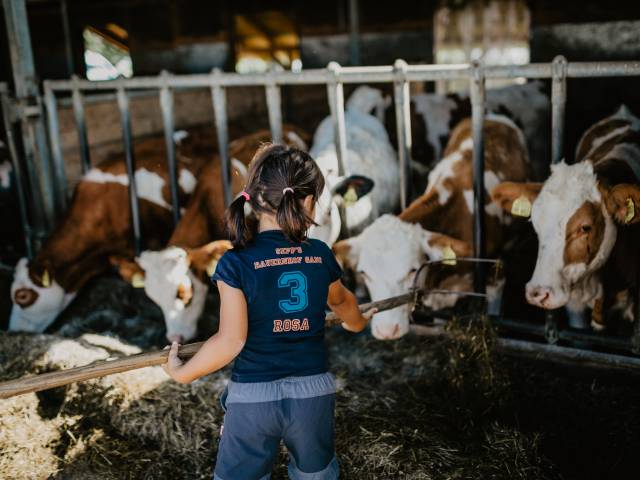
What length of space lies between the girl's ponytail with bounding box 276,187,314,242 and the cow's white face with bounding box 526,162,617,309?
2001 millimetres

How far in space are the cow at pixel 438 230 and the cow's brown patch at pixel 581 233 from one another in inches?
22.6

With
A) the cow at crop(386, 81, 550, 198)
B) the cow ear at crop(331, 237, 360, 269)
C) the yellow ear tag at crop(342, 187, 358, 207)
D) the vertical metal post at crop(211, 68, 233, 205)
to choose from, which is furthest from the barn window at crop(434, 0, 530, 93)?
the cow ear at crop(331, 237, 360, 269)

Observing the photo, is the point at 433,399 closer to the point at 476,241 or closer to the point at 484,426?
the point at 484,426

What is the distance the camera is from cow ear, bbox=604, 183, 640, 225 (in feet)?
12.3

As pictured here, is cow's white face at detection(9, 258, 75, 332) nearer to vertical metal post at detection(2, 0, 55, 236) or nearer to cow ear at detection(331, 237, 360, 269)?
vertical metal post at detection(2, 0, 55, 236)

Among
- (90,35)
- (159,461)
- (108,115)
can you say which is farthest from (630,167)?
(90,35)

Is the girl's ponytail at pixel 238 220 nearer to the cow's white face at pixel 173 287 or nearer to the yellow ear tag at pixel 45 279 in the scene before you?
the cow's white face at pixel 173 287

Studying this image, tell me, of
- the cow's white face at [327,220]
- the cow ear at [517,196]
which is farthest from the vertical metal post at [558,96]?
the cow's white face at [327,220]

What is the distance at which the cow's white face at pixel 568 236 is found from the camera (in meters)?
3.87

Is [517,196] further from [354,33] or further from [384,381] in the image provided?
[354,33]

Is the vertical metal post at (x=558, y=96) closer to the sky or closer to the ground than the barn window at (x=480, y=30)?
closer to the ground

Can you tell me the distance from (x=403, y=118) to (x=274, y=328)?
106 inches

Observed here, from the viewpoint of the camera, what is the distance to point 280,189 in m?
2.24

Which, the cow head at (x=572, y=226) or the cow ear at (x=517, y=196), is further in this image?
the cow ear at (x=517, y=196)
